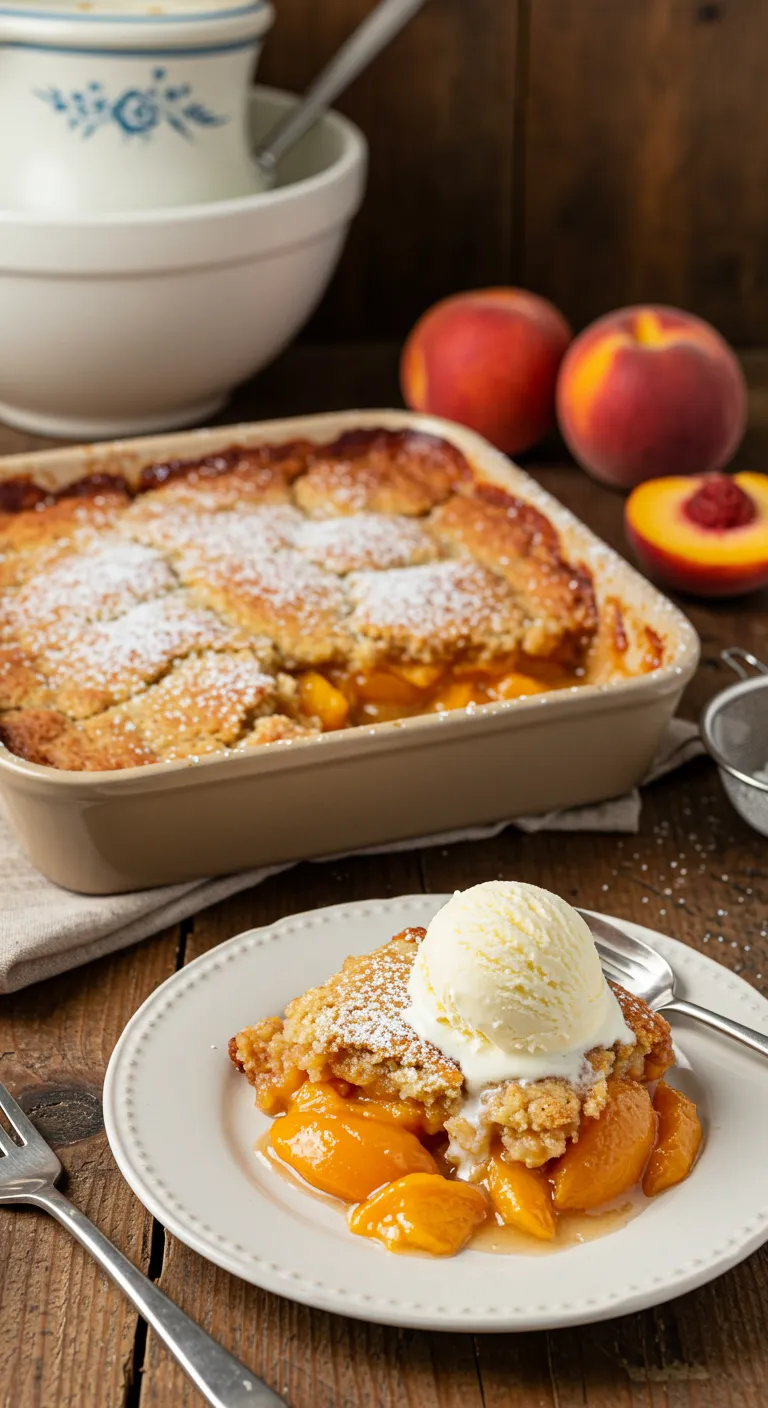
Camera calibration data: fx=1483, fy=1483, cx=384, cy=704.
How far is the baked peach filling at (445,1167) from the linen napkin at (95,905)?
320mm

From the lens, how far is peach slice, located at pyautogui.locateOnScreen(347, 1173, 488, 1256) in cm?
90

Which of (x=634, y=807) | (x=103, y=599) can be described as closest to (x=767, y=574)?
(x=634, y=807)

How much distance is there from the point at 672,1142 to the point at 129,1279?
355mm

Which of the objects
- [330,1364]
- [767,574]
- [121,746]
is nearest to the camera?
[330,1364]

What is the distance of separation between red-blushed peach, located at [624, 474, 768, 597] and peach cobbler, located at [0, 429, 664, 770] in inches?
7.2

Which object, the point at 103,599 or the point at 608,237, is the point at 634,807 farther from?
the point at 608,237

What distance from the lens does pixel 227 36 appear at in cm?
184

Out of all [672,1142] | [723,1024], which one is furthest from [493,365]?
[672,1142]

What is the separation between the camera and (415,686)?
152 centimetres

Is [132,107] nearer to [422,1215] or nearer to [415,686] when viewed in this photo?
[415,686]

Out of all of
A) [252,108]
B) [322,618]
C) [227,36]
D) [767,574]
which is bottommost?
[767,574]

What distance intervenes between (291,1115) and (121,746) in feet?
1.51

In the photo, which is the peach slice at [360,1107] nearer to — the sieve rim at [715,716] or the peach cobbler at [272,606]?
the peach cobbler at [272,606]

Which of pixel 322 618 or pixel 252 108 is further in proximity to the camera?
pixel 252 108
